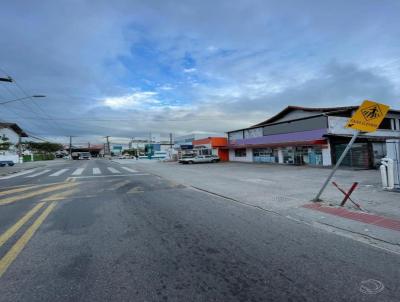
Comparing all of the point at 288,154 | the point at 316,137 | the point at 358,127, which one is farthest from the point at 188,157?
the point at 358,127

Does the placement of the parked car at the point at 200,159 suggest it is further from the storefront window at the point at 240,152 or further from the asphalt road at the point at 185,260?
the asphalt road at the point at 185,260

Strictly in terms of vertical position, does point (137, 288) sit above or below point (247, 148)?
below

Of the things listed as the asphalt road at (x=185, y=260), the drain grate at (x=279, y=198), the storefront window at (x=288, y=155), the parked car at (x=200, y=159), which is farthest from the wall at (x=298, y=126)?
the asphalt road at (x=185, y=260)

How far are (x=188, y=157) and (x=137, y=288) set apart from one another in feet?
123

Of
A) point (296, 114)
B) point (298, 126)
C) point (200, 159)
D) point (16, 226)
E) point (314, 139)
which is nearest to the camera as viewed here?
point (16, 226)

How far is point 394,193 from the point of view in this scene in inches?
374

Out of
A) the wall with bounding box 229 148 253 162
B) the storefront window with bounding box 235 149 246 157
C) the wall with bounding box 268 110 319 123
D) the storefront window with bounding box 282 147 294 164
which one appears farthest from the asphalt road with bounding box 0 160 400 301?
the storefront window with bounding box 235 149 246 157

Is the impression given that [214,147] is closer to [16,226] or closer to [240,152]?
[240,152]

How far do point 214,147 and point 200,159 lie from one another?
364 centimetres

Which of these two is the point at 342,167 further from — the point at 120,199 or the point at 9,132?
the point at 9,132

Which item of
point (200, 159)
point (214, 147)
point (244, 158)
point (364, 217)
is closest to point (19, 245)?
point (364, 217)

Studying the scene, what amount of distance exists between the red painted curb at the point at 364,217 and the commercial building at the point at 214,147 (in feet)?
112

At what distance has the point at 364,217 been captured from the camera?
251 inches

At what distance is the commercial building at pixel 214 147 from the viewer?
4209 centimetres
